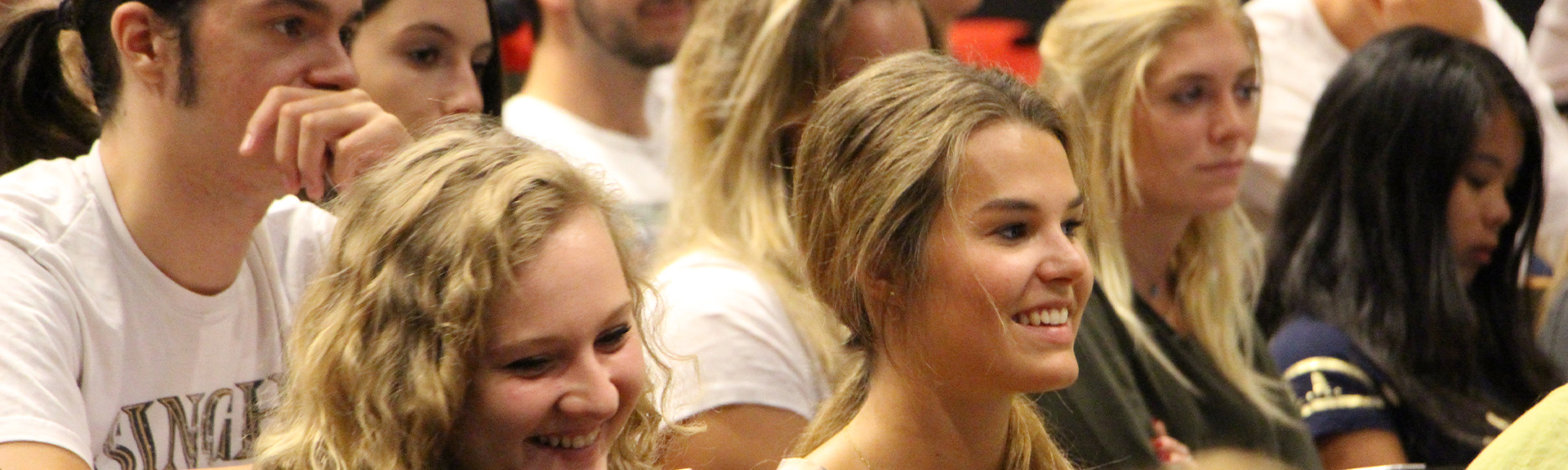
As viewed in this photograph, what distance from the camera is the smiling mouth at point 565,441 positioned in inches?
53.1

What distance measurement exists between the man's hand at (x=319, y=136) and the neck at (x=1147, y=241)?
1.16 meters

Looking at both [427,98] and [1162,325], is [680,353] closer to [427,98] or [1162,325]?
[427,98]

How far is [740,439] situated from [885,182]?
19.1 inches

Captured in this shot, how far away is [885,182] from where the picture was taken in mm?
1486

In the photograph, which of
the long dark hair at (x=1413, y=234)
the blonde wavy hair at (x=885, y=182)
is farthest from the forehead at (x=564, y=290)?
the long dark hair at (x=1413, y=234)

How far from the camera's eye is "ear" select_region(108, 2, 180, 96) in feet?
5.57

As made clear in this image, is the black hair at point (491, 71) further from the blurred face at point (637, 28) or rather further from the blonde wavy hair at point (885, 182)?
the blurred face at point (637, 28)

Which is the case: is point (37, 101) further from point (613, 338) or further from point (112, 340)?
point (613, 338)

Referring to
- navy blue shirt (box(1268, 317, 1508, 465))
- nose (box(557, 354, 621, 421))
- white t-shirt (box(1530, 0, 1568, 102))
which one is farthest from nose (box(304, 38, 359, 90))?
white t-shirt (box(1530, 0, 1568, 102))

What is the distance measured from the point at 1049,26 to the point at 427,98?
99 centimetres

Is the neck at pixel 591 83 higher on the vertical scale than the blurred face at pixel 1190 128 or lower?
lower

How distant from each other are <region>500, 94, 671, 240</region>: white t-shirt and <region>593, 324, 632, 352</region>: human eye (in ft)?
5.01

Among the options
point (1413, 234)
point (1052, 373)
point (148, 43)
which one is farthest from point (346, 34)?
point (1413, 234)

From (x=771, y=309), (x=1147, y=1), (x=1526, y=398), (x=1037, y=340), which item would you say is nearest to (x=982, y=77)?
(x=1037, y=340)
